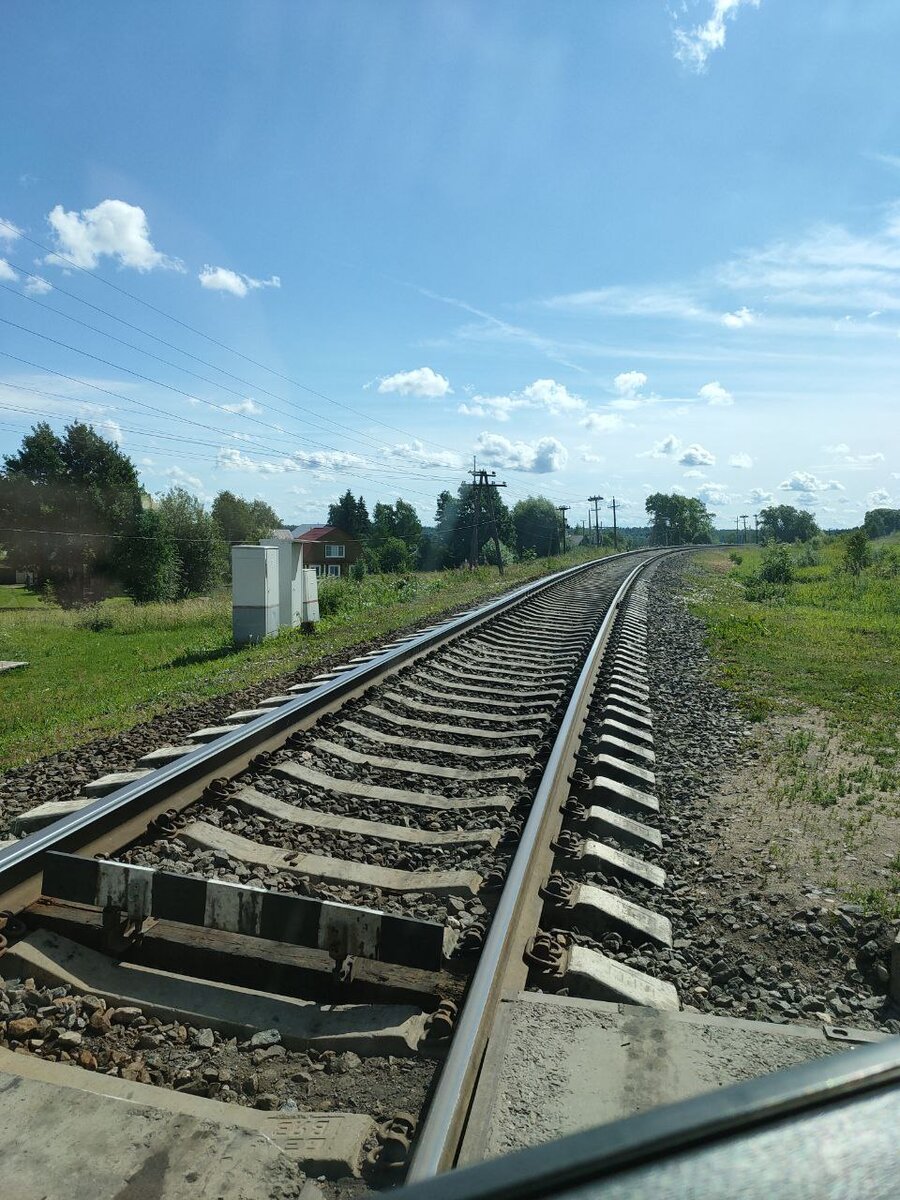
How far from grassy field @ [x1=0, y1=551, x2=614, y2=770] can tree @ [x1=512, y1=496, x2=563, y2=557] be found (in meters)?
88.4

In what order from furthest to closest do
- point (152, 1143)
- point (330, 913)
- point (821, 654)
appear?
point (821, 654) < point (330, 913) < point (152, 1143)

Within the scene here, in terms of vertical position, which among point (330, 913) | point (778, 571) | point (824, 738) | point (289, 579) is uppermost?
point (778, 571)

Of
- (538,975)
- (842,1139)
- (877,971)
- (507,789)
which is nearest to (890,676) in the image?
(507,789)

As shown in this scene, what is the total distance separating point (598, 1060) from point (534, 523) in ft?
364

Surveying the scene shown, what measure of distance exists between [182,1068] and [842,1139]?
6.18ft

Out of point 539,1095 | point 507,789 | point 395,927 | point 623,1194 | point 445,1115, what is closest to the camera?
point 623,1194

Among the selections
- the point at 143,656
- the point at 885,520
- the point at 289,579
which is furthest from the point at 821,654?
the point at 885,520

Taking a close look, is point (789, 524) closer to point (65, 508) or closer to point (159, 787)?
point (65, 508)

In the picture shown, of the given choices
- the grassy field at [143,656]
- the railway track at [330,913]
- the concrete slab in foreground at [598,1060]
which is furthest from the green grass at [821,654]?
the grassy field at [143,656]

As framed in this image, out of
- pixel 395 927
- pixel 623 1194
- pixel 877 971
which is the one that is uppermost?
pixel 623 1194

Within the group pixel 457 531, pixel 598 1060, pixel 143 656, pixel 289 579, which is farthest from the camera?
pixel 457 531

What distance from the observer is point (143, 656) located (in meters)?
12.9

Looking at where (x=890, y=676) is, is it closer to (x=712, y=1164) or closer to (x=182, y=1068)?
(x=182, y=1068)

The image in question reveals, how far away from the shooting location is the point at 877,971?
115 inches
